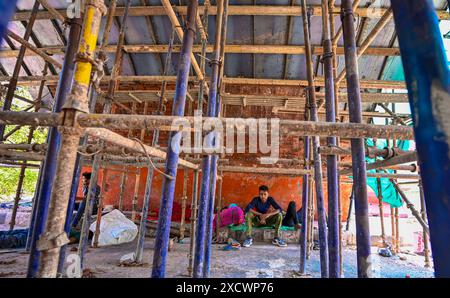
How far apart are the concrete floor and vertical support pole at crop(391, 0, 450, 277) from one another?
12.0 ft

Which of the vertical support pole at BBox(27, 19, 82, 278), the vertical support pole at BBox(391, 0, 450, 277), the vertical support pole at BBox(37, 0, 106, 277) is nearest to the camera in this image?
the vertical support pole at BBox(391, 0, 450, 277)

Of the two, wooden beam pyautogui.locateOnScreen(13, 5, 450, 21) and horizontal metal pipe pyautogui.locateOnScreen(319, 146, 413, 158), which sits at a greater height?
wooden beam pyautogui.locateOnScreen(13, 5, 450, 21)

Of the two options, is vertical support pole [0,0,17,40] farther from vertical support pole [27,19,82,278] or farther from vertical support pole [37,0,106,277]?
vertical support pole [27,19,82,278]

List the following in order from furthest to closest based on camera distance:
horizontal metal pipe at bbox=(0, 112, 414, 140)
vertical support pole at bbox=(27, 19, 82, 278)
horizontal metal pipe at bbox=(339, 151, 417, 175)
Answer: vertical support pole at bbox=(27, 19, 82, 278) → horizontal metal pipe at bbox=(339, 151, 417, 175) → horizontal metal pipe at bbox=(0, 112, 414, 140)

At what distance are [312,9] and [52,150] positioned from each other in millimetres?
5646

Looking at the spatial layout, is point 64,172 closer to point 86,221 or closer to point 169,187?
point 169,187

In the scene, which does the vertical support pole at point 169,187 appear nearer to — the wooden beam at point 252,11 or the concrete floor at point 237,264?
the concrete floor at point 237,264

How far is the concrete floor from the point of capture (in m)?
3.85

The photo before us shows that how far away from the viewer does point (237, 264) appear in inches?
179

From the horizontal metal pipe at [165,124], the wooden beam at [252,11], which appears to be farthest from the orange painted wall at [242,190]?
the horizontal metal pipe at [165,124]

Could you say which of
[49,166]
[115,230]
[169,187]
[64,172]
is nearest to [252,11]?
[169,187]

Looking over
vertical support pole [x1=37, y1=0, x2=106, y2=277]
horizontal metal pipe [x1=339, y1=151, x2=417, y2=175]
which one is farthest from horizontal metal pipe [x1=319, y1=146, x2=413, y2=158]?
vertical support pole [x1=37, y1=0, x2=106, y2=277]

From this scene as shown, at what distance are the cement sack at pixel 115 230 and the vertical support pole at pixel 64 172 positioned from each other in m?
4.73

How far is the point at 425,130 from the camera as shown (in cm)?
74
